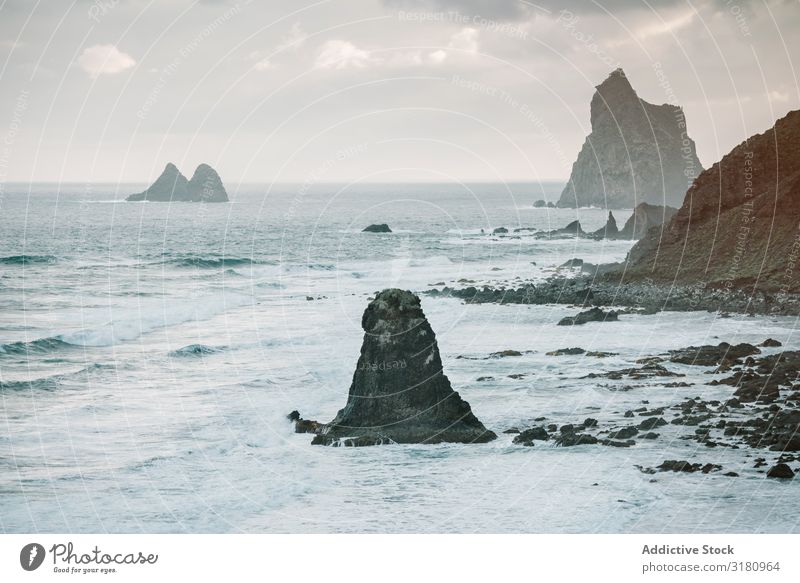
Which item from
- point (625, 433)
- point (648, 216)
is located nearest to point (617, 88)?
point (648, 216)

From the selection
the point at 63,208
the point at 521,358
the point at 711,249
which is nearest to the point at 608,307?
the point at 711,249

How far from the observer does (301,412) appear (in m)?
27.2

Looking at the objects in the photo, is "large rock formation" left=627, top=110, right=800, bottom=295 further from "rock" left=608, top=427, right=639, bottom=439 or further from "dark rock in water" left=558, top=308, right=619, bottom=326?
"rock" left=608, top=427, right=639, bottom=439

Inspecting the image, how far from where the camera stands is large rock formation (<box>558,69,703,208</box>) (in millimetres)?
165000

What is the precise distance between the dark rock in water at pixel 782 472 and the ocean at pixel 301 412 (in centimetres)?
37

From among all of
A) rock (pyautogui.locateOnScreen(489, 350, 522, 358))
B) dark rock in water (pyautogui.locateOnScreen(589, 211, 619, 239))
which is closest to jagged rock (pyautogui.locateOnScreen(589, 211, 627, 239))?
dark rock in water (pyautogui.locateOnScreen(589, 211, 619, 239))

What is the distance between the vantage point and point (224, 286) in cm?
6047

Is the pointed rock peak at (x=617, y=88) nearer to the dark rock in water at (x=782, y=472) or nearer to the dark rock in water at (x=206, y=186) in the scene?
the dark rock in water at (x=206, y=186)

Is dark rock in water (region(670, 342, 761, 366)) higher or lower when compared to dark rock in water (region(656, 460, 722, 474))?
higher

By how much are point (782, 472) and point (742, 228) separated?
30159mm

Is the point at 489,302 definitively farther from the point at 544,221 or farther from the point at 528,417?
the point at 544,221

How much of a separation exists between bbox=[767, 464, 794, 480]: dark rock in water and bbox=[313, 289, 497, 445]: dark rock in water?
6.61 metres
